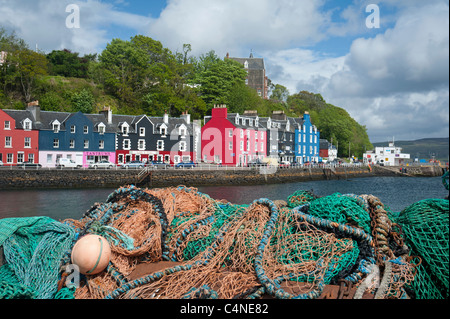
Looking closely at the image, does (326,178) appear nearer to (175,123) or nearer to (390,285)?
(175,123)

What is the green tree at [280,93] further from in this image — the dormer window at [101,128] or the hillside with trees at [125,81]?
the dormer window at [101,128]

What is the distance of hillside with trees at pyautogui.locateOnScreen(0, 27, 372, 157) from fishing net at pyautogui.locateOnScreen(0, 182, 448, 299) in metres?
51.3

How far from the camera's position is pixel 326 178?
5369 cm

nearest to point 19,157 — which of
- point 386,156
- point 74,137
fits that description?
point 74,137

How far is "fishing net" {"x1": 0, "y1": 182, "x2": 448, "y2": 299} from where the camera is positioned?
4328 millimetres

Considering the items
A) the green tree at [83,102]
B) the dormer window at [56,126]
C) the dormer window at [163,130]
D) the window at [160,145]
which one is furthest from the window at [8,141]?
the dormer window at [163,130]

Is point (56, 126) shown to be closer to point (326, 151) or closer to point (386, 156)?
point (326, 151)

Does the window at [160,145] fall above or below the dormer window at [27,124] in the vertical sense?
below

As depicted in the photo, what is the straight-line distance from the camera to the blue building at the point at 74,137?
41.7 meters

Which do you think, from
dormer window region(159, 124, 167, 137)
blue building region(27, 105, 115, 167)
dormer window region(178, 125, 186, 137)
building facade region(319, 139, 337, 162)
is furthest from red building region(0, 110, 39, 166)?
building facade region(319, 139, 337, 162)

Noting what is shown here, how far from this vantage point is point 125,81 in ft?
202

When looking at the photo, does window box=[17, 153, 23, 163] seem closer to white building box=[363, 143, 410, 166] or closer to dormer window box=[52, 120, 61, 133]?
dormer window box=[52, 120, 61, 133]

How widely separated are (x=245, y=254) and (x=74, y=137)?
138ft

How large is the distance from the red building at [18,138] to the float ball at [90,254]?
37.9m
